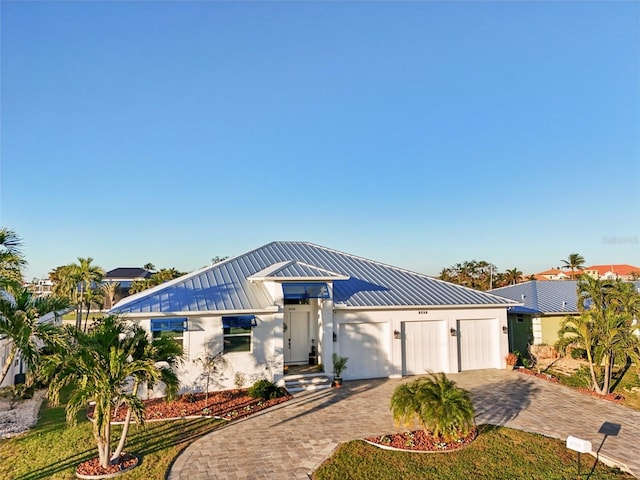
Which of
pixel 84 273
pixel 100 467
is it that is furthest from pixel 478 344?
pixel 84 273

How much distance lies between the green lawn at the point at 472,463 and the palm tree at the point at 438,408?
68cm

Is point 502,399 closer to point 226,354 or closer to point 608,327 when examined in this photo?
point 608,327

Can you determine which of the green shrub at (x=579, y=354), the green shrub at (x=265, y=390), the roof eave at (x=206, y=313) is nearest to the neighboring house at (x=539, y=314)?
the green shrub at (x=579, y=354)

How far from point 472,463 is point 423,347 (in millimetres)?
10360

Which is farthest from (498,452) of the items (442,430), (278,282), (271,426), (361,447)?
(278,282)

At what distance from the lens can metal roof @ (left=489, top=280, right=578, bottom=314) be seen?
83.2 ft

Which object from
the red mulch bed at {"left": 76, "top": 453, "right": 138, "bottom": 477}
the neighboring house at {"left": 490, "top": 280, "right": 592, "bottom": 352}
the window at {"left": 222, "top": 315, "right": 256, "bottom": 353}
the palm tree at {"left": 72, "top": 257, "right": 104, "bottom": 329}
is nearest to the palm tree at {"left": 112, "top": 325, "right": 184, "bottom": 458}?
the red mulch bed at {"left": 76, "top": 453, "right": 138, "bottom": 477}

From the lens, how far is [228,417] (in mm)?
13938

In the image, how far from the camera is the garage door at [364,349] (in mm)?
19562

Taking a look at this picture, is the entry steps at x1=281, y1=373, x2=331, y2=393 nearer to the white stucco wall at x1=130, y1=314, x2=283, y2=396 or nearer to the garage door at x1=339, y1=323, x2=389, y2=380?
the white stucco wall at x1=130, y1=314, x2=283, y2=396

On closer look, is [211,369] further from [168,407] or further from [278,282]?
[278,282]

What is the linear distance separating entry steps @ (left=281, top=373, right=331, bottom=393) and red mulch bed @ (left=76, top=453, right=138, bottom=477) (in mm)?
7961

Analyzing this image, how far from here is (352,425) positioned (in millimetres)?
13320

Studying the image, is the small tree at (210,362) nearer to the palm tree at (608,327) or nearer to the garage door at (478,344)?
the garage door at (478,344)
